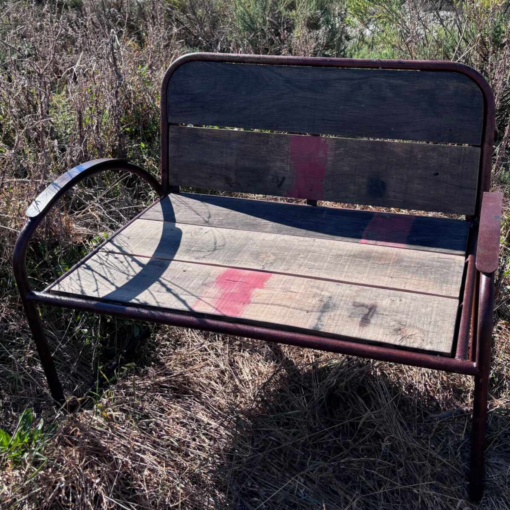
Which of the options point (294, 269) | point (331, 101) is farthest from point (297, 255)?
point (331, 101)

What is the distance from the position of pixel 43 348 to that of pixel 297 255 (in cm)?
88

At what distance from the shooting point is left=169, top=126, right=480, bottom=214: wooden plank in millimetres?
2098

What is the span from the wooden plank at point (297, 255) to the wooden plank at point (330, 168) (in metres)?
0.29

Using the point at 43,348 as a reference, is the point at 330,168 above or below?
above

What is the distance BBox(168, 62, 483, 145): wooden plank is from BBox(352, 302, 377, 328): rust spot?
76 centimetres

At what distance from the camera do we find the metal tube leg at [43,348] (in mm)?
1844

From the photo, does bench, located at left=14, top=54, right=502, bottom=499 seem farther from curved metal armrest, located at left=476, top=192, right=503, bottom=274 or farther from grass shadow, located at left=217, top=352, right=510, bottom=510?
grass shadow, located at left=217, top=352, right=510, bottom=510

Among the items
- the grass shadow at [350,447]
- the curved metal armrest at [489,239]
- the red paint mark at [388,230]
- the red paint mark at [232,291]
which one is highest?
the curved metal armrest at [489,239]

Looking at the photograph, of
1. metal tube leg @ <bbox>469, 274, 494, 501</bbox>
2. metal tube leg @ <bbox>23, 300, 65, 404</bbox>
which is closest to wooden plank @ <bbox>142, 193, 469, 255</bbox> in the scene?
metal tube leg @ <bbox>469, 274, 494, 501</bbox>

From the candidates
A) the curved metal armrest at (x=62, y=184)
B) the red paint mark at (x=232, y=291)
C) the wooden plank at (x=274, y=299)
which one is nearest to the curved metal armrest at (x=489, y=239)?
the wooden plank at (x=274, y=299)

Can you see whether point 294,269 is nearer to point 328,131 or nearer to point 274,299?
point 274,299

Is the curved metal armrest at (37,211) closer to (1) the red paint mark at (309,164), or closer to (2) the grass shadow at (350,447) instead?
(1) the red paint mark at (309,164)

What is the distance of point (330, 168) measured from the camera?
88.7 inches

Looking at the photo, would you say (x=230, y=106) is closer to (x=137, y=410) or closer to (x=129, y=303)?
(x=129, y=303)
